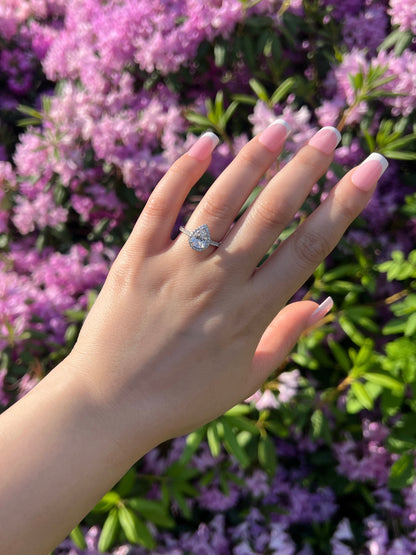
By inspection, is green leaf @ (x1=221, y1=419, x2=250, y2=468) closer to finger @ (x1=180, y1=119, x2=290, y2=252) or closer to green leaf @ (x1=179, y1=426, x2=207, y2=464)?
green leaf @ (x1=179, y1=426, x2=207, y2=464)

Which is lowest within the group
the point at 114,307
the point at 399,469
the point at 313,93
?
the point at 399,469

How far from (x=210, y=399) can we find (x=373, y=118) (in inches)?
62.5

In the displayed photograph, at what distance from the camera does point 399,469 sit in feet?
7.27

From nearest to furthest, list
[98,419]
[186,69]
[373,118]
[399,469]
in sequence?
[98,419] < [399,469] < [373,118] < [186,69]

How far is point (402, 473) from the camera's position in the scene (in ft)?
7.30

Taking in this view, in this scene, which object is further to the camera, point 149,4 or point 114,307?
point 149,4

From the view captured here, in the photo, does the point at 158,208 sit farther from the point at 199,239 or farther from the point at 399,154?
the point at 399,154

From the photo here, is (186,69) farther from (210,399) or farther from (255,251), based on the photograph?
(210,399)

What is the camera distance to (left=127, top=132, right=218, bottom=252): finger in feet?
5.47

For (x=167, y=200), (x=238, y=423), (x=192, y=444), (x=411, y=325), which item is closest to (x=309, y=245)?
(x=167, y=200)

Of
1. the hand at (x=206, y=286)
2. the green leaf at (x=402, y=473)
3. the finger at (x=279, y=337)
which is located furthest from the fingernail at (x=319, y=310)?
the green leaf at (x=402, y=473)

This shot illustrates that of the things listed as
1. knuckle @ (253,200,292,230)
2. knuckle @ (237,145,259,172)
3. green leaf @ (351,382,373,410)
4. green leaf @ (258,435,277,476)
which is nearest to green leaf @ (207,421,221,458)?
green leaf @ (258,435,277,476)

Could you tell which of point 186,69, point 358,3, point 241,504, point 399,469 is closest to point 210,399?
point 399,469

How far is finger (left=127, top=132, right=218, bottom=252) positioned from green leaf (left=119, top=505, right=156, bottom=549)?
3.87 feet
